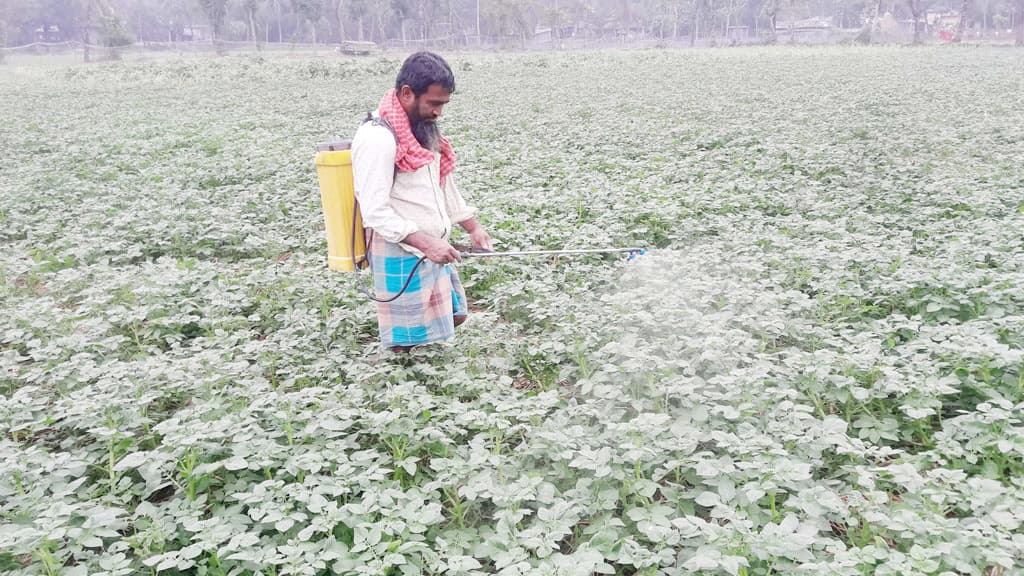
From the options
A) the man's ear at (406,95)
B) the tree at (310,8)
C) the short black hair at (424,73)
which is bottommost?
the man's ear at (406,95)

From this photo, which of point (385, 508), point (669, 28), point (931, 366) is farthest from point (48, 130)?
point (669, 28)

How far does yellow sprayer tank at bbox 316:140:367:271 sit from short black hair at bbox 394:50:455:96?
1.48ft

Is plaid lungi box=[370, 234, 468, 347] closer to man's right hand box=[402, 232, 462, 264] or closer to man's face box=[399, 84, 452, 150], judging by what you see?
man's right hand box=[402, 232, 462, 264]

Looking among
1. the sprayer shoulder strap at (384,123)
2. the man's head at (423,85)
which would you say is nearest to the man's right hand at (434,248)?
the sprayer shoulder strap at (384,123)

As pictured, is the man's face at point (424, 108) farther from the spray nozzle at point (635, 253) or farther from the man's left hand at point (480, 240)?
the spray nozzle at point (635, 253)

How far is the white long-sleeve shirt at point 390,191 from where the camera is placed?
322cm

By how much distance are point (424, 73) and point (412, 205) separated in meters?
0.66

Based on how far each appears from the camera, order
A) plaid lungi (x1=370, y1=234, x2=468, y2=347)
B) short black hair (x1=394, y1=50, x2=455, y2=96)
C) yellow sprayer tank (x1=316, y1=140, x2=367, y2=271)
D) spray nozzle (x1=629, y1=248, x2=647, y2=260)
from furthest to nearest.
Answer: spray nozzle (x1=629, y1=248, x2=647, y2=260) < plaid lungi (x1=370, y1=234, x2=468, y2=347) < yellow sprayer tank (x1=316, y1=140, x2=367, y2=271) < short black hair (x1=394, y1=50, x2=455, y2=96)

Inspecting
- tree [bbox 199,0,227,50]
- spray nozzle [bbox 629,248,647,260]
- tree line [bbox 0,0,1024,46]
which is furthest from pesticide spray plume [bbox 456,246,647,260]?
tree line [bbox 0,0,1024,46]

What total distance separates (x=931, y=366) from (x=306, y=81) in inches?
1046

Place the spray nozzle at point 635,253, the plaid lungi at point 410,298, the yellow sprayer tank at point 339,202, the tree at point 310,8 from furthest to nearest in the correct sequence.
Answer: the tree at point 310,8 < the spray nozzle at point 635,253 < the plaid lungi at point 410,298 < the yellow sprayer tank at point 339,202

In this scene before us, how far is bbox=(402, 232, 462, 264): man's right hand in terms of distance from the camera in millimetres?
3348

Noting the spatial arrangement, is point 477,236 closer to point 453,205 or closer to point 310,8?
point 453,205

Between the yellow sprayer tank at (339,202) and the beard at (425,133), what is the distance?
1.10 feet
